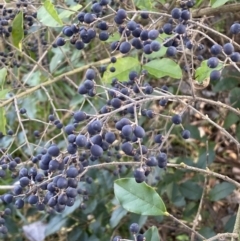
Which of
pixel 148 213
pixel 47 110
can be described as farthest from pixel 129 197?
pixel 47 110

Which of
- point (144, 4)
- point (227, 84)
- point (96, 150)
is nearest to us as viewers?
point (96, 150)

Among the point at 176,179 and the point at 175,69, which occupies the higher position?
the point at 175,69

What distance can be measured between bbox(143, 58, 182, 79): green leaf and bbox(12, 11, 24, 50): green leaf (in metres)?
0.30

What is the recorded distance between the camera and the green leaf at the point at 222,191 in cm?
149

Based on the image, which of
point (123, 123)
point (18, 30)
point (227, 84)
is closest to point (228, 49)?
point (123, 123)

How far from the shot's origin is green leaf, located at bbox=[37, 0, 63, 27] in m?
1.16

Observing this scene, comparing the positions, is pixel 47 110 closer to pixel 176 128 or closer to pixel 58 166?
pixel 176 128

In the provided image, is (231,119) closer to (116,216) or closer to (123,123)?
(116,216)

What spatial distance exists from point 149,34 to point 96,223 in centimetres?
71

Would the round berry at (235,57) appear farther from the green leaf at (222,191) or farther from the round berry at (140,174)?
the green leaf at (222,191)

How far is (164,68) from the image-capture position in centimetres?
120

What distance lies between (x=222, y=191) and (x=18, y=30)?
27.2 inches

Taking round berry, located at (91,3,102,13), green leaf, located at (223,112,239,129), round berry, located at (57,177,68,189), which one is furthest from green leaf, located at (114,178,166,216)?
green leaf, located at (223,112,239,129)

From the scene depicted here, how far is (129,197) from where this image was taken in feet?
3.34
